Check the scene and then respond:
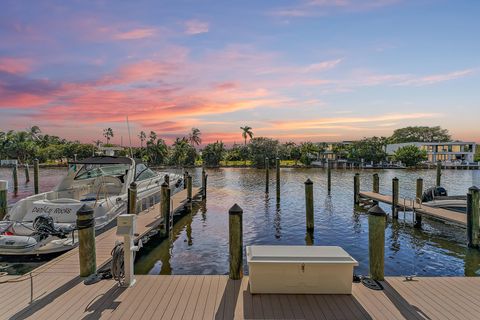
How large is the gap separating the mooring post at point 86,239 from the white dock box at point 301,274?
3478 millimetres

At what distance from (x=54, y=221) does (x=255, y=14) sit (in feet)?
34.0

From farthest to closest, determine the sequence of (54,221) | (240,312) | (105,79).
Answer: (105,79)
(54,221)
(240,312)

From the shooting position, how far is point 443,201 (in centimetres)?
1597

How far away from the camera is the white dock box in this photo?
560cm

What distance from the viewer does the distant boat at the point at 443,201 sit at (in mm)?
15186

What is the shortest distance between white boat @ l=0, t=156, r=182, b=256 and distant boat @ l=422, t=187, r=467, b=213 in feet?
48.3

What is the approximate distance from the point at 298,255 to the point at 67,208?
29.0 feet

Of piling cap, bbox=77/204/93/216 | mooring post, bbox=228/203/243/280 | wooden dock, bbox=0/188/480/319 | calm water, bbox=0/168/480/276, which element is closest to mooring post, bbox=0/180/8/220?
calm water, bbox=0/168/480/276

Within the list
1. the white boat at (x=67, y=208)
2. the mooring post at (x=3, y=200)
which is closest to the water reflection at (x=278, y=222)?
the white boat at (x=67, y=208)

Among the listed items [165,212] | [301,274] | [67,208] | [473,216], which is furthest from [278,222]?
[301,274]

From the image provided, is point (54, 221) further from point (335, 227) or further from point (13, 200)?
point (13, 200)

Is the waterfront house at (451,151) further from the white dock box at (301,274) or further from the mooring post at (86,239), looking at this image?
the mooring post at (86,239)

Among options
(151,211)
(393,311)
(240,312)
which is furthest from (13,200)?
(393,311)

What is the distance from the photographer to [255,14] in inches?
470
